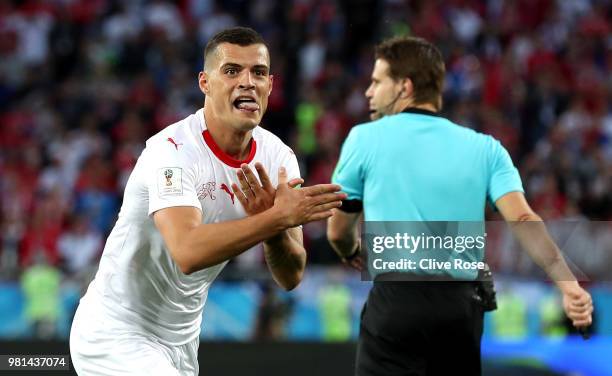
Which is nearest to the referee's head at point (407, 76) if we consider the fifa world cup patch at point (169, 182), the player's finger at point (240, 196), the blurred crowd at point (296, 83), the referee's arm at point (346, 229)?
the referee's arm at point (346, 229)

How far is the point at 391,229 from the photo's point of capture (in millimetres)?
4617

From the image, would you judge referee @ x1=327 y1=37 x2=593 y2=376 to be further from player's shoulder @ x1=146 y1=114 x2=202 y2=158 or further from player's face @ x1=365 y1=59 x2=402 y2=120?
player's shoulder @ x1=146 y1=114 x2=202 y2=158

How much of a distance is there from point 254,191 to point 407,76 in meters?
1.10

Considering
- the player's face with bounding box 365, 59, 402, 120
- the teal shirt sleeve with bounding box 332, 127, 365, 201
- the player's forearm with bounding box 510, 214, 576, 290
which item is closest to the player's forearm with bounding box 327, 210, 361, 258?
the teal shirt sleeve with bounding box 332, 127, 365, 201

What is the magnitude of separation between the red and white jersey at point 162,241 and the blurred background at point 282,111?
17.6ft

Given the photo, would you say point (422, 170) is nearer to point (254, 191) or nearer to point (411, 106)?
point (411, 106)

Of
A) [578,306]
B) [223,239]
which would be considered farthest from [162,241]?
[578,306]

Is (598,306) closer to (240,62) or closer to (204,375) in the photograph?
(204,375)

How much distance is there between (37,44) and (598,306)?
28.8 feet

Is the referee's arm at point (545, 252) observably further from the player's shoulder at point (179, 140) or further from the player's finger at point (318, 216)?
the player's shoulder at point (179, 140)

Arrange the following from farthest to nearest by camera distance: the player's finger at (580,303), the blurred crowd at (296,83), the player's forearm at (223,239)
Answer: the blurred crowd at (296,83), the player's finger at (580,303), the player's forearm at (223,239)

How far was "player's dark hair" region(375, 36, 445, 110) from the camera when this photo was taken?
4820 mm

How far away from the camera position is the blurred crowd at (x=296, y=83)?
1302 centimetres

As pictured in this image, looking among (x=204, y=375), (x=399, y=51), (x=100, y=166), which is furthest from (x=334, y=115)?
(x=399, y=51)
